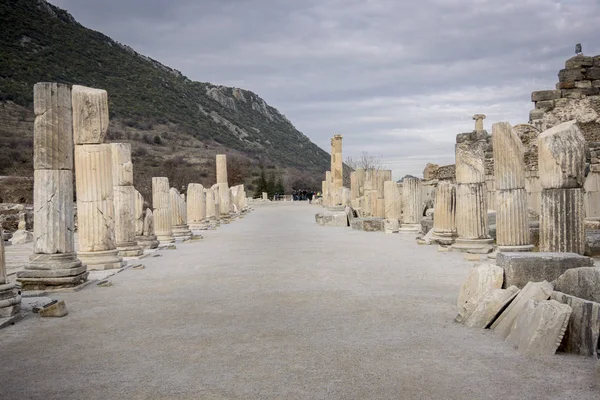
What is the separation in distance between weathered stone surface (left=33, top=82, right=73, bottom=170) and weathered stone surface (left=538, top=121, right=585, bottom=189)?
24.0 feet

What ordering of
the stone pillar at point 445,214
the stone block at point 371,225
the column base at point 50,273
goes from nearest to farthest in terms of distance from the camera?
the column base at point 50,273
the stone pillar at point 445,214
the stone block at point 371,225

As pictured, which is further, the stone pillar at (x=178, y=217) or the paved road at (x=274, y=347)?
the stone pillar at (x=178, y=217)

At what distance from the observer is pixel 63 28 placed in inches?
2810

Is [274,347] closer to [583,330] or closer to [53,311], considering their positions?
[583,330]

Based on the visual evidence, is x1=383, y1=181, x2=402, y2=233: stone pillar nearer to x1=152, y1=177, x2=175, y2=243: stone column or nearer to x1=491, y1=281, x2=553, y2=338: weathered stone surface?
x1=152, y1=177, x2=175, y2=243: stone column

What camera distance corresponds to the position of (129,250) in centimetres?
1334

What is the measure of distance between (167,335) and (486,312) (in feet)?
10.6

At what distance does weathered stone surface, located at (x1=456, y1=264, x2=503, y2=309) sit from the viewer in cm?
674

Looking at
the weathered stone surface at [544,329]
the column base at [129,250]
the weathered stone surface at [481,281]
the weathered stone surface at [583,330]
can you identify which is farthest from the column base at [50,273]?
the weathered stone surface at [583,330]

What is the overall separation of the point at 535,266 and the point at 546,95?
1442cm

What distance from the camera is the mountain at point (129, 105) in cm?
5253


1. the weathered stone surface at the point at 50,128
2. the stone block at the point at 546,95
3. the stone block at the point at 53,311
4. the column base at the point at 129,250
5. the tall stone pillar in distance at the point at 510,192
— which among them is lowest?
the stone block at the point at 53,311

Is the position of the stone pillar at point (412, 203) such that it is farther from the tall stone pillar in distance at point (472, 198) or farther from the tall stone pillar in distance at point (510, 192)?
the tall stone pillar in distance at point (510, 192)

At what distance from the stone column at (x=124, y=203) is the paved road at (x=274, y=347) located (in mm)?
3511
